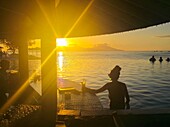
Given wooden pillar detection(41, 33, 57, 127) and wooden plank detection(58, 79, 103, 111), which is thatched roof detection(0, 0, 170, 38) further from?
wooden plank detection(58, 79, 103, 111)

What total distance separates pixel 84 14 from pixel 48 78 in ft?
11.1

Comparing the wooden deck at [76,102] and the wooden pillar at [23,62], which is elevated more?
the wooden pillar at [23,62]

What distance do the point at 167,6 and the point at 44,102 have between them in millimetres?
2664

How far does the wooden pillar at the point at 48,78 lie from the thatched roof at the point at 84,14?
24 cm

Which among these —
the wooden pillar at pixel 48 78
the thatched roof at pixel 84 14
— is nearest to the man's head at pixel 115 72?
the thatched roof at pixel 84 14

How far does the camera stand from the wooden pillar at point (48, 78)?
3746 mm

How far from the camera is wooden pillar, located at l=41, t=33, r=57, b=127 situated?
3.75 meters

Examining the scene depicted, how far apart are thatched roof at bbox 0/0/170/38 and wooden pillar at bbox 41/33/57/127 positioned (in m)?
0.24

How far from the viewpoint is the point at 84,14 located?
22.0 feet

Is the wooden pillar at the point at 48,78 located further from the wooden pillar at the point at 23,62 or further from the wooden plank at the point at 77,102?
the wooden pillar at the point at 23,62

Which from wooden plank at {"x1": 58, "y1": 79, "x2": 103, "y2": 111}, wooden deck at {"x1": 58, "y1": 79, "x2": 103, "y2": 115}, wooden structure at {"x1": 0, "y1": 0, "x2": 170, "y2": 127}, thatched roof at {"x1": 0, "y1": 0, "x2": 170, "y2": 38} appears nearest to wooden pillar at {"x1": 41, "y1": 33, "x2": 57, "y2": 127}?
wooden structure at {"x1": 0, "y1": 0, "x2": 170, "y2": 127}

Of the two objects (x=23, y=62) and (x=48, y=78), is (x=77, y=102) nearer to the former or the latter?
(x=23, y=62)

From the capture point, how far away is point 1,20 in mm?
7320

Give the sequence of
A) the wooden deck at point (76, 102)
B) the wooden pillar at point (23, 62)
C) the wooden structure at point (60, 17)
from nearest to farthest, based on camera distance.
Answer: the wooden structure at point (60, 17)
the wooden deck at point (76, 102)
the wooden pillar at point (23, 62)
